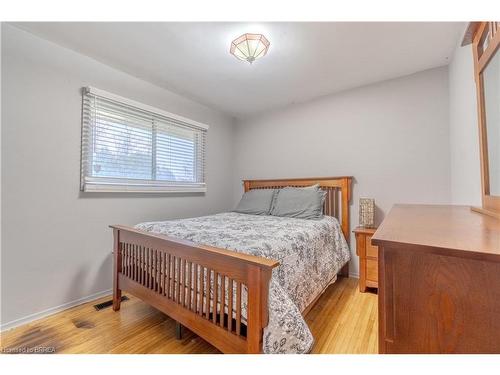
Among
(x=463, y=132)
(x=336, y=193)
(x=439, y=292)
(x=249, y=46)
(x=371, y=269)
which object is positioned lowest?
(x=371, y=269)

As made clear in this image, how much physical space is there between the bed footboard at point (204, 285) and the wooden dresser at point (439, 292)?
1.69 feet

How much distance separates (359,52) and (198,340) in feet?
8.37

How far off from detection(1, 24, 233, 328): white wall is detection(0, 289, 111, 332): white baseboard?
1.0 inches

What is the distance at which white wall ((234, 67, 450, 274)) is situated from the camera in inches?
89.1

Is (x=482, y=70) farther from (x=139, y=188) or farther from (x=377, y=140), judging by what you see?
(x=139, y=188)

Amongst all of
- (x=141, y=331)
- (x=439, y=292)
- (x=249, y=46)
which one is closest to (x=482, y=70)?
(x=439, y=292)

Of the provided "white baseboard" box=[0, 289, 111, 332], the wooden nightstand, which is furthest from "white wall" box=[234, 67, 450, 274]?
"white baseboard" box=[0, 289, 111, 332]

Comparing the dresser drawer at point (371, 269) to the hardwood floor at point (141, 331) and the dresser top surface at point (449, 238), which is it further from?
the dresser top surface at point (449, 238)

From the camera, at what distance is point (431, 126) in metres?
2.28

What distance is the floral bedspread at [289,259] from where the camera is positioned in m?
1.10

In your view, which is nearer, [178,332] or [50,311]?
[178,332]

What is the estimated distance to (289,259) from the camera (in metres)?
1.47

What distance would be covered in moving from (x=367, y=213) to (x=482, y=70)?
1.51 m
